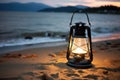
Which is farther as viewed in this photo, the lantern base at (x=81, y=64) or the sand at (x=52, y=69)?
the lantern base at (x=81, y=64)

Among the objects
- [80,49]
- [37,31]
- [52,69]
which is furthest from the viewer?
[37,31]

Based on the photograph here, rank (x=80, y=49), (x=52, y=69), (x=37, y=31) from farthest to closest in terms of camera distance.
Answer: (x=37, y=31)
(x=80, y=49)
(x=52, y=69)

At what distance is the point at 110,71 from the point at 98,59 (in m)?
1.00

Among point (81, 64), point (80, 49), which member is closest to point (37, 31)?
point (80, 49)

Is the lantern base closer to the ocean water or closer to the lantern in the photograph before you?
the lantern

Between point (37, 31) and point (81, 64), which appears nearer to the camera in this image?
point (81, 64)

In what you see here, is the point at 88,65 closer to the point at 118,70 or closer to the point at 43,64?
the point at 118,70

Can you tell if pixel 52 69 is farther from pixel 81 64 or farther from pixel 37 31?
pixel 37 31

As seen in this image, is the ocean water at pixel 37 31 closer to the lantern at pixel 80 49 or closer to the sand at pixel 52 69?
the sand at pixel 52 69

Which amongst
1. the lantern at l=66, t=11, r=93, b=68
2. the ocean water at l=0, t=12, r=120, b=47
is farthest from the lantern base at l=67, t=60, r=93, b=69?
the ocean water at l=0, t=12, r=120, b=47

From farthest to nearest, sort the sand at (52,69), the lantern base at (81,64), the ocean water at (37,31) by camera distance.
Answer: the ocean water at (37,31) → the lantern base at (81,64) → the sand at (52,69)

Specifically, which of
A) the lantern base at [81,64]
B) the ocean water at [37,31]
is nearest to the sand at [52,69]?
the lantern base at [81,64]

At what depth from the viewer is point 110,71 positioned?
4000mm

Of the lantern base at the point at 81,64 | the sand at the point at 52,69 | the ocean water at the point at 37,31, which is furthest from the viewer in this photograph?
the ocean water at the point at 37,31
